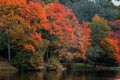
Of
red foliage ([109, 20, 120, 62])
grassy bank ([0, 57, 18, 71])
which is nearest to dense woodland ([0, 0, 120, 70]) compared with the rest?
grassy bank ([0, 57, 18, 71])

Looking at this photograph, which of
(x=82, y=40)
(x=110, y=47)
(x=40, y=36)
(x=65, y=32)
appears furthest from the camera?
(x=110, y=47)

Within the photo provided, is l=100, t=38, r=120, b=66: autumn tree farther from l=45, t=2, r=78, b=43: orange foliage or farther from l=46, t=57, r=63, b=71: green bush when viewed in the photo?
l=46, t=57, r=63, b=71: green bush

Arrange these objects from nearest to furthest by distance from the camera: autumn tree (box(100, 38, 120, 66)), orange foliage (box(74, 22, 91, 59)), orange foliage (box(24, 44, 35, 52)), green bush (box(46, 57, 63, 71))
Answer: orange foliage (box(24, 44, 35, 52))
green bush (box(46, 57, 63, 71))
orange foliage (box(74, 22, 91, 59))
autumn tree (box(100, 38, 120, 66))

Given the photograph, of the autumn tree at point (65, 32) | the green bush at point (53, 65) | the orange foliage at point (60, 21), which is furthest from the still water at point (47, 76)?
the autumn tree at point (65, 32)

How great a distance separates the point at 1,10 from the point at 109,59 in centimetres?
2902

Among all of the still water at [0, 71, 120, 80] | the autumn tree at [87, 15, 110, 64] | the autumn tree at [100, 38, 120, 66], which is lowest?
the still water at [0, 71, 120, 80]

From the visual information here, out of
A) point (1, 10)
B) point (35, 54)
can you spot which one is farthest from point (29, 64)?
point (1, 10)

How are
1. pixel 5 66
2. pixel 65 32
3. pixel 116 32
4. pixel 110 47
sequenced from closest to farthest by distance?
pixel 5 66 < pixel 65 32 < pixel 110 47 < pixel 116 32

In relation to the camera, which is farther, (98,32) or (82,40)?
(98,32)

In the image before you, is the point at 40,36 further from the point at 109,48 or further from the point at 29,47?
the point at 109,48

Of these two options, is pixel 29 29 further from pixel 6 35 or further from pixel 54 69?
pixel 54 69

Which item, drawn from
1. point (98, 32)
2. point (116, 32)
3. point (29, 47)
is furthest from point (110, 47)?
point (29, 47)

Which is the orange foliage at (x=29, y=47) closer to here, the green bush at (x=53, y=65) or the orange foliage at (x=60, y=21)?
the green bush at (x=53, y=65)

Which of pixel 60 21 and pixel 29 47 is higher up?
pixel 60 21
